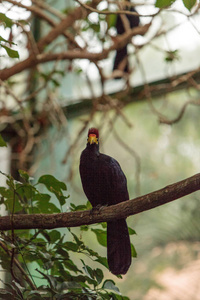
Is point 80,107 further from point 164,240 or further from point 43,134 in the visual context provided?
point 164,240

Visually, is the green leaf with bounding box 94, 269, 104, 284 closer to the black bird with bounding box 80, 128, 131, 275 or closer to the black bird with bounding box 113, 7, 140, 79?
the black bird with bounding box 80, 128, 131, 275

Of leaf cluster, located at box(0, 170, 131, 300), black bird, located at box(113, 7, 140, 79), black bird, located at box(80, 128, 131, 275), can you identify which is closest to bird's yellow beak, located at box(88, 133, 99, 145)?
black bird, located at box(80, 128, 131, 275)

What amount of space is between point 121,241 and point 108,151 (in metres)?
1.79

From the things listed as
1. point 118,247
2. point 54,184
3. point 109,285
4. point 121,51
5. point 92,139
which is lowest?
point 109,285

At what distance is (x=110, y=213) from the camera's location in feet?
3.82

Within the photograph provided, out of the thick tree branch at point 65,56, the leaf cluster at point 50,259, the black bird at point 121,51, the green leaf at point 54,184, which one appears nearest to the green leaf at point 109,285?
the leaf cluster at point 50,259

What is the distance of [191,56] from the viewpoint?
2.75 m

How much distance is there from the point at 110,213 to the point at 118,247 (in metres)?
0.16

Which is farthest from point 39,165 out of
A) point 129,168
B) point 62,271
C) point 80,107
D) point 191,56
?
point 62,271

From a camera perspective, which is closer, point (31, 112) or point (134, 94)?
point (134, 94)

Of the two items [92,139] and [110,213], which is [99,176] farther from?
[110,213]

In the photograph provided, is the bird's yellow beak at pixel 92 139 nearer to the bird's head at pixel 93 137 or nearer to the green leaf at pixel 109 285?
the bird's head at pixel 93 137

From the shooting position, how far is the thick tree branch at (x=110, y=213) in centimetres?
102

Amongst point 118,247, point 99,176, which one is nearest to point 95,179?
point 99,176
